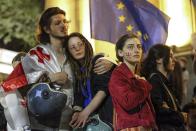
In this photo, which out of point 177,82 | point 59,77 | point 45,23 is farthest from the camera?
point 177,82

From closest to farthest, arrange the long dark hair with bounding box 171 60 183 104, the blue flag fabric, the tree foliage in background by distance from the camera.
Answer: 1. the long dark hair with bounding box 171 60 183 104
2. the blue flag fabric
3. the tree foliage in background

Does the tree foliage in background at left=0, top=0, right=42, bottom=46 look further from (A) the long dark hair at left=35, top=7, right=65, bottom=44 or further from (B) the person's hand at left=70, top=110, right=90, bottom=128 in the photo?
(B) the person's hand at left=70, top=110, right=90, bottom=128

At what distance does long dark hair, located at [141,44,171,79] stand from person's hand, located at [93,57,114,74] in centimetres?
60

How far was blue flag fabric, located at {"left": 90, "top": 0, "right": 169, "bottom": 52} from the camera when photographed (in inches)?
215

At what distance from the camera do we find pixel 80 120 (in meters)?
4.28

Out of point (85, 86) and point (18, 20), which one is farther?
point (18, 20)

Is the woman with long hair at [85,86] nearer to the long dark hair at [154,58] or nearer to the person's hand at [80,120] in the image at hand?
the person's hand at [80,120]

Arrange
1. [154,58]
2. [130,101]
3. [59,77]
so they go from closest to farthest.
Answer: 1. [130,101]
2. [59,77]
3. [154,58]

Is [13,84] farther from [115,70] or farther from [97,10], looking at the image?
[97,10]

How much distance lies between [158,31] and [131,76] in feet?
5.18

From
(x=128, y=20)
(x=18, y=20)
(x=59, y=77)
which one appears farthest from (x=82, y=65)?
(x=18, y=20)

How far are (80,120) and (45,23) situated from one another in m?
0.99

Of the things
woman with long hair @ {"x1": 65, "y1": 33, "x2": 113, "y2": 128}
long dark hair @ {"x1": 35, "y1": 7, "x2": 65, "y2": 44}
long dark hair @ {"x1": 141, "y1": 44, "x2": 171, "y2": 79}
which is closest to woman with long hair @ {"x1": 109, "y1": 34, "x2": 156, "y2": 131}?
woman with long hair @ {"x1": 65, "y1": 33, "x2": 113, "y2": 128}

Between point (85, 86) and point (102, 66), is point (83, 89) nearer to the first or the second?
point (85, 86)
